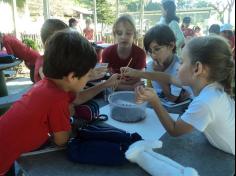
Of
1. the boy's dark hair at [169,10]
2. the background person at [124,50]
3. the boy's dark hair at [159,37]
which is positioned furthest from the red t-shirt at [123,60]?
the boy's dark hair at [169,10]

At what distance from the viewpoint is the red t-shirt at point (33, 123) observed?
957 mm

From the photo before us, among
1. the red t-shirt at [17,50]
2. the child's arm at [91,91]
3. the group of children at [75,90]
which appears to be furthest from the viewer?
the red t-shirt at [17,50]

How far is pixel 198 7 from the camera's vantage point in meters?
14.6

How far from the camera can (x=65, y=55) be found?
100 centimetres

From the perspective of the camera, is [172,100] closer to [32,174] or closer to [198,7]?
[32,174]

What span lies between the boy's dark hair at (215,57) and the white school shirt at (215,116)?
2.3 inches

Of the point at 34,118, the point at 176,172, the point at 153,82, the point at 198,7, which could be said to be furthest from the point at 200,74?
the point at 198,7

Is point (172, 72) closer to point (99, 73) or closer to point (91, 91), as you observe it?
point (99, 73)

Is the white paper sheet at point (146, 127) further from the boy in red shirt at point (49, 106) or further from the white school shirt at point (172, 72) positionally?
the white school shirt at point (172, 72)


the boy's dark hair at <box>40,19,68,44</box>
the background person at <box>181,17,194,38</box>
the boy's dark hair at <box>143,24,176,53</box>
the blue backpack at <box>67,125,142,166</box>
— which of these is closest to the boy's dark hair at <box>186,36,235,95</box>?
the blue backpack at <box>67,125,142,166</box>

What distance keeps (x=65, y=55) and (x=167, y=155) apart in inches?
19.9

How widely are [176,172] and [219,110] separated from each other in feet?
0.97

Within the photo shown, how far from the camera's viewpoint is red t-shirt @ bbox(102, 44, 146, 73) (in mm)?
2205

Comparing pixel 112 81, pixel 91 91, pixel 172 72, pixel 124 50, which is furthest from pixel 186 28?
pixel 91 91
